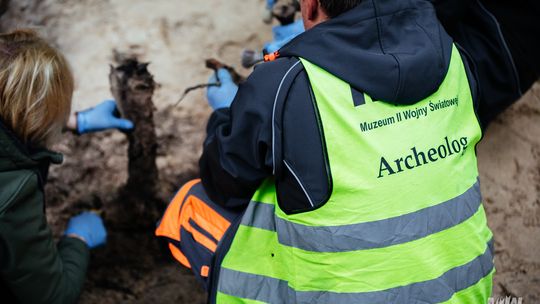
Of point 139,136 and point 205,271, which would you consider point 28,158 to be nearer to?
point 205,271

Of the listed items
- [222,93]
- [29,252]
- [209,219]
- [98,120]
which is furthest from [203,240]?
[98,120]

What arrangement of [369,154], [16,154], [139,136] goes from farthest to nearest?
[139,136]
[16,154]
[369,154]

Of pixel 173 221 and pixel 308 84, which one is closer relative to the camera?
pixel 308 84

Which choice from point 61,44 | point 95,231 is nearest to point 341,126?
point 95,231

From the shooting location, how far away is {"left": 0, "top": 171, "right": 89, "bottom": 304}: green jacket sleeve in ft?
3.57

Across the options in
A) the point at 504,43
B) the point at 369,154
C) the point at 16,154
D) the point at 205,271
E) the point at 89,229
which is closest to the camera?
the point at 369,154

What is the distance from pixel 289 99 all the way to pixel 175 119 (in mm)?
984

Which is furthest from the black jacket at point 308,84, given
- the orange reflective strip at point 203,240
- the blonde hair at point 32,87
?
the blonde hair at point 32,87

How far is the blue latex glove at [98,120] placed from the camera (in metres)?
1.59

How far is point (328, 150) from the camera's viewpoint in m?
0.91

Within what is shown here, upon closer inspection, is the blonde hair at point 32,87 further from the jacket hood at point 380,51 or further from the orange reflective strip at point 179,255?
the jacket hood at point 380,51

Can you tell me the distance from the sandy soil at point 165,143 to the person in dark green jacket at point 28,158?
0.40 m

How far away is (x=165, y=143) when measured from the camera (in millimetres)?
1793

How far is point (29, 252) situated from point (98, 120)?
1.85ft
